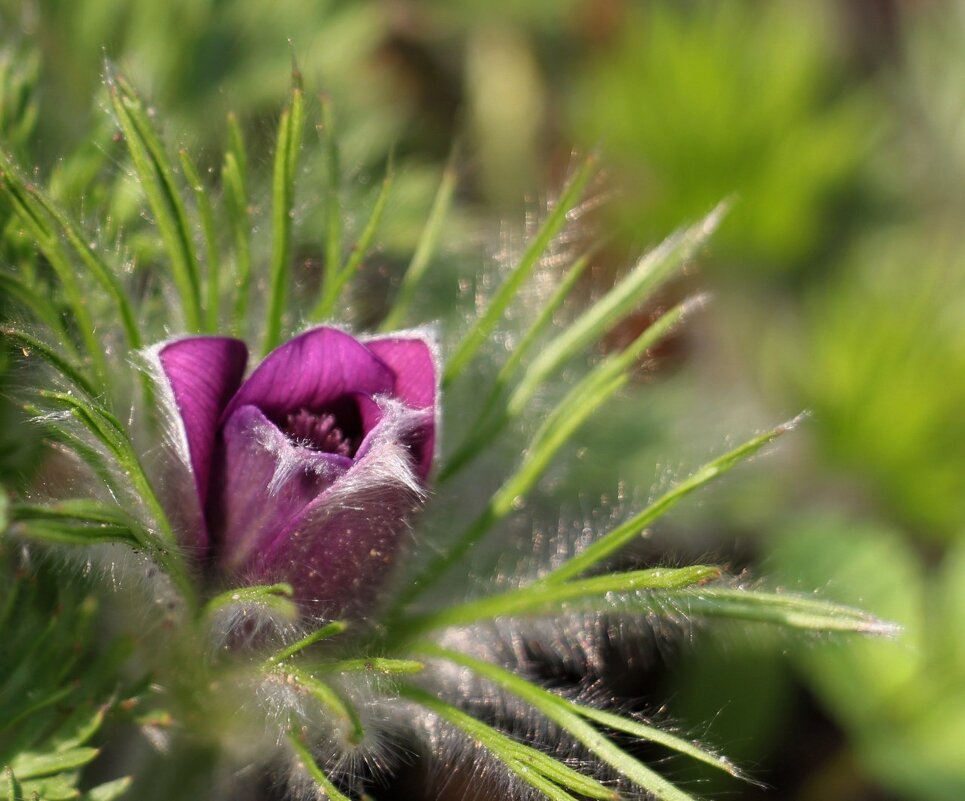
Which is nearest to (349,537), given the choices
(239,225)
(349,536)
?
(349,536)

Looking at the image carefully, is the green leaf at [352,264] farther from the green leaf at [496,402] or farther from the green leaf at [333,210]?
the green leaf at [496,402]

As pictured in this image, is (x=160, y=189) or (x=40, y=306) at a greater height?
(x=160, y=189)

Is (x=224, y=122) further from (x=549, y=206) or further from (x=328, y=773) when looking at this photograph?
(x=328, y=773)

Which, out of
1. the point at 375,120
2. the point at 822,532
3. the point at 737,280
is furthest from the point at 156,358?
the point at 737,280

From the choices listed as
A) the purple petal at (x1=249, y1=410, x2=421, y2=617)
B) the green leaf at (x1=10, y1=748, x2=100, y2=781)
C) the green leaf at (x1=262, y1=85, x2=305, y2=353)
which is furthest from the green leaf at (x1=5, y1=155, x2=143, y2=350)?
the green leaf at (x1=10, y1=748, x2=100, y2=781)

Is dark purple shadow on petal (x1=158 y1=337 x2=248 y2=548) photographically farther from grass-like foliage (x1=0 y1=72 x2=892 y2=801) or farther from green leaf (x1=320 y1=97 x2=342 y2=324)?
green leaf (x1=320 y1=97 x2=342 y2=324)

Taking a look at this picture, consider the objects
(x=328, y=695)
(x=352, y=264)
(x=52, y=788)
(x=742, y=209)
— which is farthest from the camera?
(x=742, y=209)

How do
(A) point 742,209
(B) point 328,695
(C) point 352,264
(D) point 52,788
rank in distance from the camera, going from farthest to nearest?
(A) point 742,209, (C) point 352,264, (D) point 52,788, (B) point 328,695

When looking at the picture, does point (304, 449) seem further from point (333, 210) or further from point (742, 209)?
point (742, 209)
